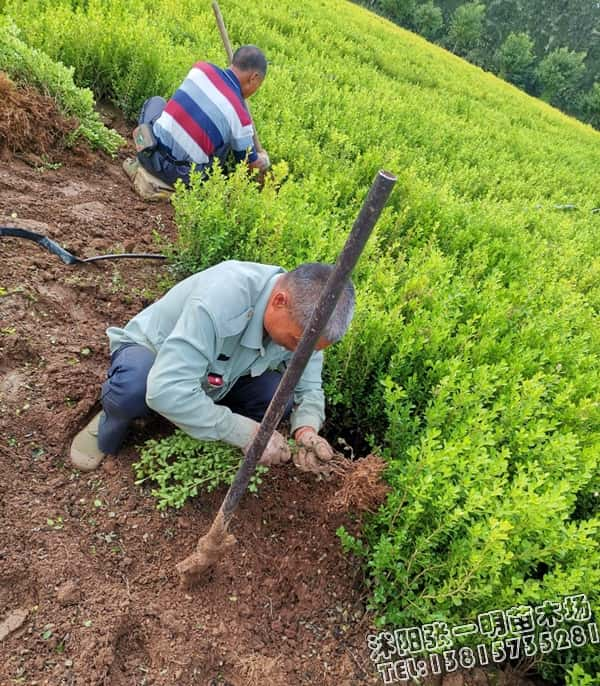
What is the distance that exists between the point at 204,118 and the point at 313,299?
3398mm

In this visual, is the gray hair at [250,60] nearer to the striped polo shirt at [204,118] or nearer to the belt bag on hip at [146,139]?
the striped polo shirt at [204,118]

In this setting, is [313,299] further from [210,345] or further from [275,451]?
[275,451]

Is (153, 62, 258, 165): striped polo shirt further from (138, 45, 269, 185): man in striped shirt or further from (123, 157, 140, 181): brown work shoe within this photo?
(123, 157, 140, 181): brown work shoe

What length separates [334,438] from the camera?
307cm

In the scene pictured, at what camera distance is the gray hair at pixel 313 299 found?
6.50 ft

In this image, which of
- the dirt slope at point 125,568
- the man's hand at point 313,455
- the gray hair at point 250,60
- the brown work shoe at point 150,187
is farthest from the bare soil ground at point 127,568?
the gray hair at point 250,60

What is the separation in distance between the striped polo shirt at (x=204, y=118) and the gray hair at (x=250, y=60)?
0.13 meters

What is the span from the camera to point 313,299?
6.49 feet

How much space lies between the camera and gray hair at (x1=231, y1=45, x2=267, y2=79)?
4.68m

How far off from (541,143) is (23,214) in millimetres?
12138

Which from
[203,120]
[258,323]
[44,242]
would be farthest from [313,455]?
[203,120]

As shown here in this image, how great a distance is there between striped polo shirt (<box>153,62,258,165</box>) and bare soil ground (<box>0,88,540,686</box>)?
2295 millimetres

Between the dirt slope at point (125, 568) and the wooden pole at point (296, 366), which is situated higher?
the wooden pole at point (296, 366)

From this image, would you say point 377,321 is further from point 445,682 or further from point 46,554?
point 46,554
